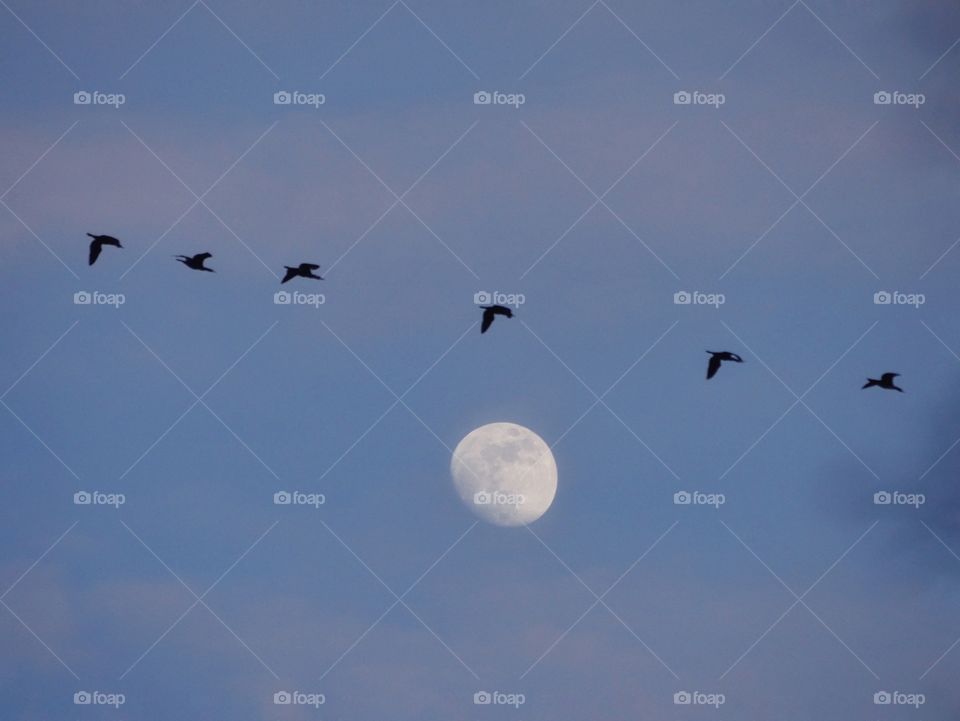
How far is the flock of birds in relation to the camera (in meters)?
24.5

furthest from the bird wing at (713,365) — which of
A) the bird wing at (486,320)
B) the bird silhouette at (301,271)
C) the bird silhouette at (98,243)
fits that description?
the bird silhouette at (98,243)

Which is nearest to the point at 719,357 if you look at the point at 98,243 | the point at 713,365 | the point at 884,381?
the point at 713,365

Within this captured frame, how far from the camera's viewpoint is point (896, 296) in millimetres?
24375

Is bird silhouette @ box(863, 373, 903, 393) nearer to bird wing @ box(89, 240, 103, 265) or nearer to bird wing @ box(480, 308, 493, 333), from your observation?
bird wing @ box(480, 308, 493, 333)

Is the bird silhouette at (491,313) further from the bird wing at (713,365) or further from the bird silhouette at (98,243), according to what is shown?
the bird silhouette at (98,243)

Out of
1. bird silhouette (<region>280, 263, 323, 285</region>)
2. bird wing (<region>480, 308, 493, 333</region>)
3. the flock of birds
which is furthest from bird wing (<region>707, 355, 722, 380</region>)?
bird silhouette (<region>280, 263, 323, 285</region>)

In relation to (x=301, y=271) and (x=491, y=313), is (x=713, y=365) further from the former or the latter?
(x=301, y=271)

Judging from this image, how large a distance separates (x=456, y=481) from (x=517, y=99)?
574 centimetres

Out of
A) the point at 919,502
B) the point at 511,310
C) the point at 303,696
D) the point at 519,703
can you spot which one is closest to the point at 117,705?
the point at 303,696

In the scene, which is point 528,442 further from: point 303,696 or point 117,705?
point 117,705

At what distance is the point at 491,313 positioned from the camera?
24.6 meters

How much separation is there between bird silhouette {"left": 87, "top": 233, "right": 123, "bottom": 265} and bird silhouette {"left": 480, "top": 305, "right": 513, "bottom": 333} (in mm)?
5524
